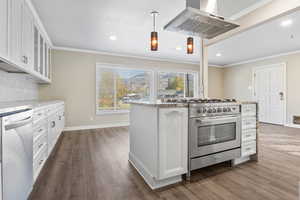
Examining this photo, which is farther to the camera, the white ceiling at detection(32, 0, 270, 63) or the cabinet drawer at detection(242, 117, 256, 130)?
the white ceiling at detection(32, 0, 270, 63)

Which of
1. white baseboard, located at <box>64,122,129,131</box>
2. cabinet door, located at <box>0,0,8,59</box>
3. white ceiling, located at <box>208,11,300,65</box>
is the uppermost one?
white ceiling, located at <box>208,11,300,65</box>

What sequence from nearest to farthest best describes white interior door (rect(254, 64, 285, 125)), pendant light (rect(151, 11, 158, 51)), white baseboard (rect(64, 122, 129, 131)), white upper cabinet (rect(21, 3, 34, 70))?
white upper cabinet (rect(21, 3, 34, 70)) < pendant light (rect(151, 11, 158, 51)) < white baseboard (rect(64, 122, 129, 131)) < white interior door (rect(254, 64, 285, 125))

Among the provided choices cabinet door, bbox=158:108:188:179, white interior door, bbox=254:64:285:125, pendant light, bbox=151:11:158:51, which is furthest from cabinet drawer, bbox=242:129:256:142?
white interior door, bbox=254:64:285:125

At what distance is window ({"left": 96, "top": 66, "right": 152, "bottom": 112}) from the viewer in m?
5.11

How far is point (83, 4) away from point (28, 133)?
2150 millimetres

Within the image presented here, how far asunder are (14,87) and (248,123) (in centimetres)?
403

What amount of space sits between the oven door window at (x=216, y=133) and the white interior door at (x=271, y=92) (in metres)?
4.69

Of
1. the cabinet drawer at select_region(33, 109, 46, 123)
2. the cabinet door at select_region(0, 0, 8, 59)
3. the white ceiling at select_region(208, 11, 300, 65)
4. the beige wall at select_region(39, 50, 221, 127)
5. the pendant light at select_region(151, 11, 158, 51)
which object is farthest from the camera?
the beige wall at select_region(39, 50, 221, 127)

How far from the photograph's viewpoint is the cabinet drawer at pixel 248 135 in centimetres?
230

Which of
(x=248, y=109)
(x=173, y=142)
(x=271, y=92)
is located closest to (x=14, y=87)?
(x=173, y=142)

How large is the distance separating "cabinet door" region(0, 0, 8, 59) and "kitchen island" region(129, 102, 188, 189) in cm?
158

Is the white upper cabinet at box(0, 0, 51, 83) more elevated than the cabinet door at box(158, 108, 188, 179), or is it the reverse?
the white upper cabinet at box(0, 0, 51, 83)

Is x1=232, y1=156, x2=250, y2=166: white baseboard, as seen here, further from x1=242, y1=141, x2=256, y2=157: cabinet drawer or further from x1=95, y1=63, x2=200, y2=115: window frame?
x1=95, y1=63, x2=200, y2=115: window frame

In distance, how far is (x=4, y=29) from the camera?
1.56 m
